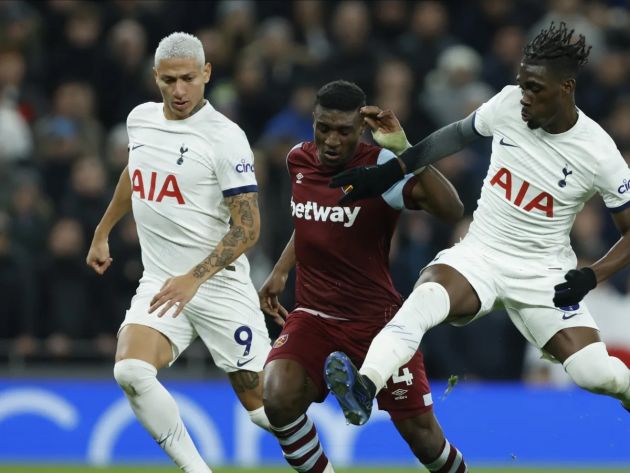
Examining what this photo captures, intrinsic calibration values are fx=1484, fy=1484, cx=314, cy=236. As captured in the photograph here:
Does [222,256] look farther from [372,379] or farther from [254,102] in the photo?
[254,102]

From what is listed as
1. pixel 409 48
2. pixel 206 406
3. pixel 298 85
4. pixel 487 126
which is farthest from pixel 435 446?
pixel 409 48

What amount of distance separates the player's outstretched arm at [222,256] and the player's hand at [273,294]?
54 centimetres

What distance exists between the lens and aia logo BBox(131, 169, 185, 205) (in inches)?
339

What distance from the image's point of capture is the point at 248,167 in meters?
8.55

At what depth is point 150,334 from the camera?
27.6ft

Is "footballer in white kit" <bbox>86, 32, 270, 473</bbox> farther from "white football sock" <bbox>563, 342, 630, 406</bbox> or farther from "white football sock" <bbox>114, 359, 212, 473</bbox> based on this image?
"white football sock" <bbox>563, 342, 630, 406</bbox>

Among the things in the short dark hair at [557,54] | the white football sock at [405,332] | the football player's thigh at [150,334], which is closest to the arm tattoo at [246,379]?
the football player's thigh at [150,334]

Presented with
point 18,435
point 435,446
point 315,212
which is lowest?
point 18,435

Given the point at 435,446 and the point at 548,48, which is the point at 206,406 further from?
the point at 548,48

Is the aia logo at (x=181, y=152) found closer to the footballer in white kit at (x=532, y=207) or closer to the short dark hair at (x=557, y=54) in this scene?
the footballer in white kit at (x=532, y=207)

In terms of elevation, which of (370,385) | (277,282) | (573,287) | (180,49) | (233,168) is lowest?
(277,282)

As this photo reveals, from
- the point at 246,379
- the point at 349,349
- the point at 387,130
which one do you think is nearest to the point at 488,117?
the point at 387,130

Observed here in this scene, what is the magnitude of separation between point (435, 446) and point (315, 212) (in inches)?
58.8

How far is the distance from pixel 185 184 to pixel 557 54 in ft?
7.37
